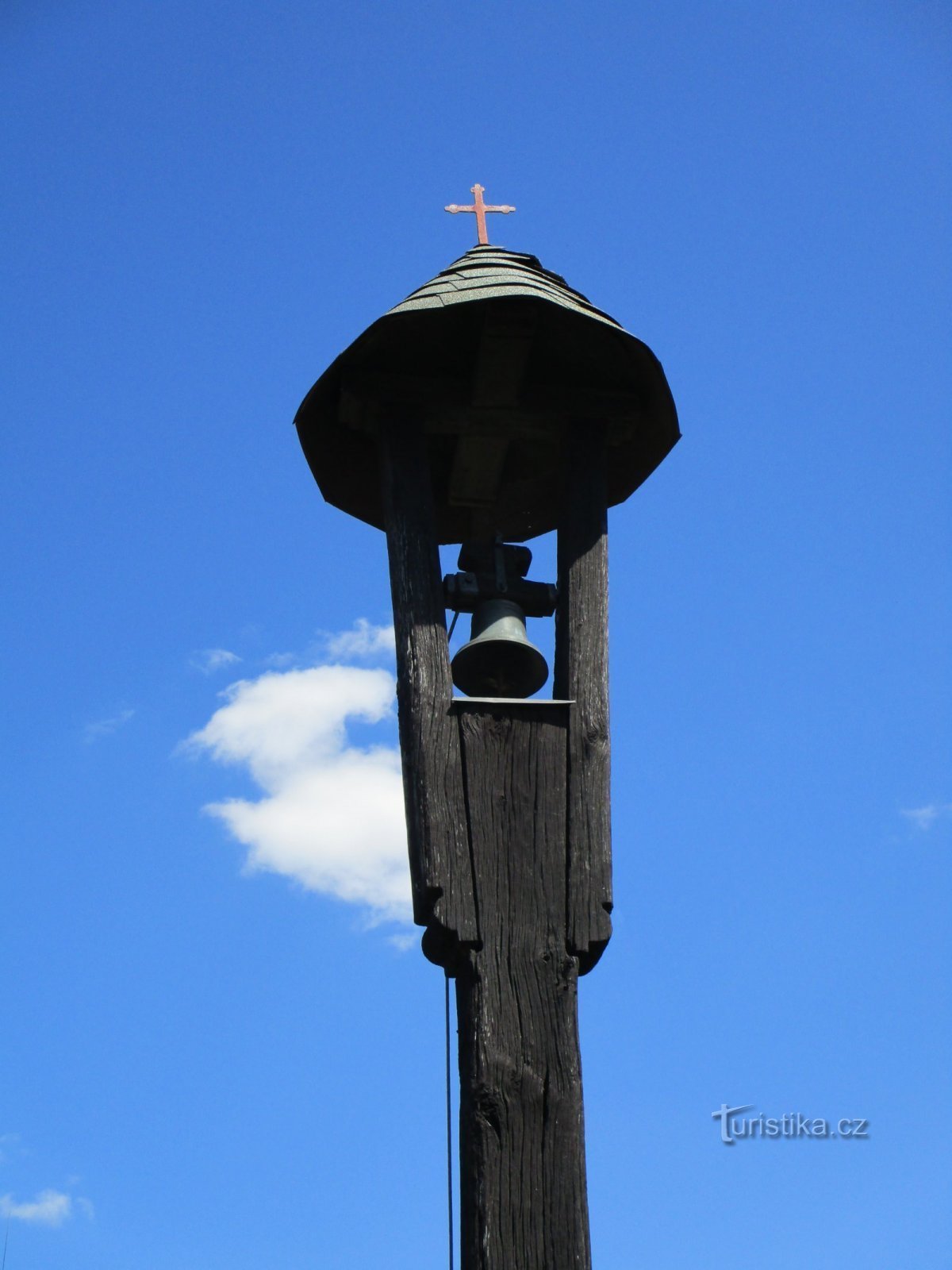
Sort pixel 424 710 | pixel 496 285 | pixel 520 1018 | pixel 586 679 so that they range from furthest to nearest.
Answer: pixel 496 285 < pixel 586 679 < pixel 424 710 < pixel 520 1018

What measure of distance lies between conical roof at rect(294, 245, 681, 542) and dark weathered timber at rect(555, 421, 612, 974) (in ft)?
0.37

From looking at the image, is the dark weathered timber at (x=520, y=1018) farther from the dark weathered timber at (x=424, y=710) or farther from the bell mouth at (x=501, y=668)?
the bell mouth at (x=501, y=668)

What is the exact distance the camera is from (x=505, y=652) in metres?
4.16

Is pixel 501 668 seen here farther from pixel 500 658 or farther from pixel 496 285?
pixel 496 285

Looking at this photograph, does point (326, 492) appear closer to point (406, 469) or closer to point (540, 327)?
point (406, 469)

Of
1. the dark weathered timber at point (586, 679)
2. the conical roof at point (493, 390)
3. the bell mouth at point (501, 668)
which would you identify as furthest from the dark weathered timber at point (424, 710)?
the bell mouth at point (501, 668)

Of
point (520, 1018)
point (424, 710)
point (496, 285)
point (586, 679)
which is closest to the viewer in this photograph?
point (520, 1018)

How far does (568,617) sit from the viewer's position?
12.8 feet

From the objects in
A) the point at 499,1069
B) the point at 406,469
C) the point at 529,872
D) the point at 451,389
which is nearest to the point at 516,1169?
the point at 499,1069

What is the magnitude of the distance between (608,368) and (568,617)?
35.4 inches

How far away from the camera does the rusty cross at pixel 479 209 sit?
4.77m

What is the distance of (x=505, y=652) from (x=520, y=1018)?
1276 mm

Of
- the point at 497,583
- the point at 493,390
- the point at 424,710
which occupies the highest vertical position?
the point at 493,390

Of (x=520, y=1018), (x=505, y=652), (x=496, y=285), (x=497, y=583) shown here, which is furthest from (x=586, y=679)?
(x=496, y=285)
